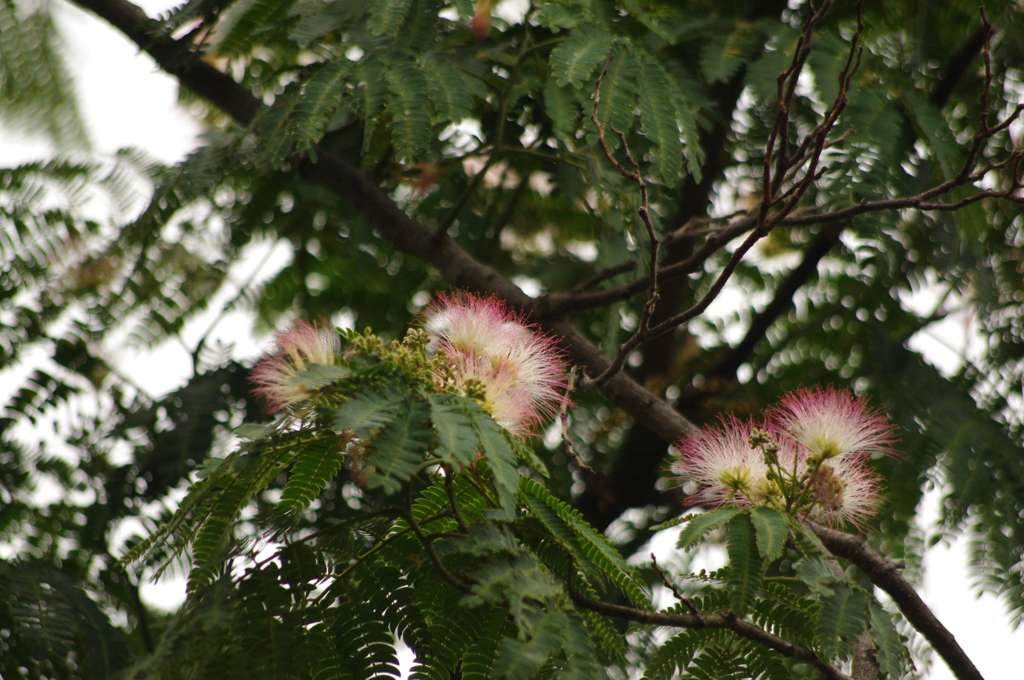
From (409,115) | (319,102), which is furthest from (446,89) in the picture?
(319,102)

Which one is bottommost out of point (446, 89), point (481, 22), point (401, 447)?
point (401, 447)

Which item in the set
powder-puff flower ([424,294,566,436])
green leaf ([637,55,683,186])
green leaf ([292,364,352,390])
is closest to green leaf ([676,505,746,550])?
powder-puff flower ([424,294,566,436])

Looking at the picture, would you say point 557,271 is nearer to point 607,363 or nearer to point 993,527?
point 607,363

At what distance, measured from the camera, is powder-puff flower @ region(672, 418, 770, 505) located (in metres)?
2.40

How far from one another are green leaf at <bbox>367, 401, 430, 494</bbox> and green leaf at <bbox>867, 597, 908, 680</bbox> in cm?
108

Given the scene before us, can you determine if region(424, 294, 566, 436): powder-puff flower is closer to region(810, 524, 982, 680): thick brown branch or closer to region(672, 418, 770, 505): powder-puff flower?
region(672, 418, 770, 505): powder-puff flower

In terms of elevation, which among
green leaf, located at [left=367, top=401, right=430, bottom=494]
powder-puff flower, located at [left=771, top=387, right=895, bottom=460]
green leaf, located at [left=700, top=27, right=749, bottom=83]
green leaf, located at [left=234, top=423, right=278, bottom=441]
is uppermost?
green leaf, located at [left=700, top=27, right=749, bottom=83]

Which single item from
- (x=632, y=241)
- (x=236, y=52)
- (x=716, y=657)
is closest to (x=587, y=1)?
(x=632, y=241)

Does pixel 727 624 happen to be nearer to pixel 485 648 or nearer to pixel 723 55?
pixel 485 648

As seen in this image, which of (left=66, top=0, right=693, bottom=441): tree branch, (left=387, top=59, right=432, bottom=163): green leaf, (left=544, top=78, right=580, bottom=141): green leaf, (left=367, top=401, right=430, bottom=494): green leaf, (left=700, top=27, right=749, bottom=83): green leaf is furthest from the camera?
(left=700, top=27, right=749, bottom=83): green leaf

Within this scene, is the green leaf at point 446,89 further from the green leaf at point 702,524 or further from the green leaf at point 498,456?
the green leaf at point 702,524

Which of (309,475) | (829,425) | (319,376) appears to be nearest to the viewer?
(319,376)

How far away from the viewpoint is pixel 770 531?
1.97m

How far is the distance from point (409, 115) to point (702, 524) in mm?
1433
